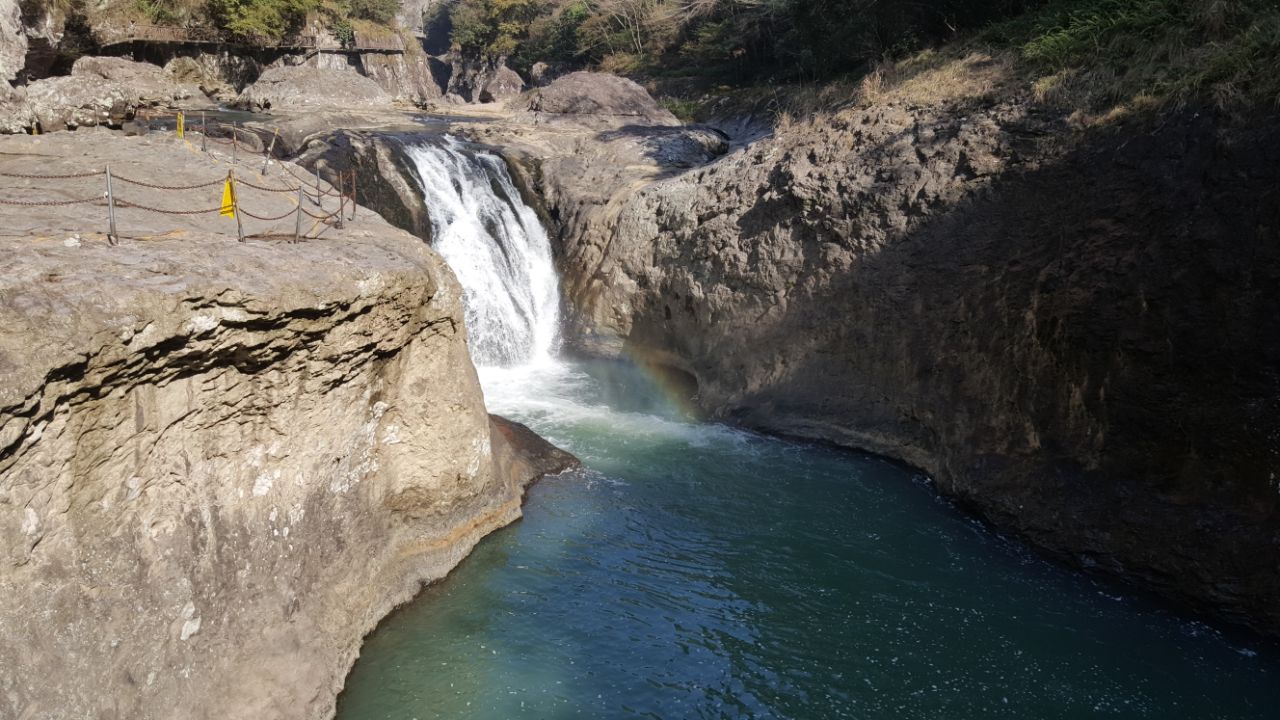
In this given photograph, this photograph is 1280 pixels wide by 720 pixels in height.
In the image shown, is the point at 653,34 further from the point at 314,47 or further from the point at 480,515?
the point at 480,515

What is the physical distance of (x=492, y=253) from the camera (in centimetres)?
1845

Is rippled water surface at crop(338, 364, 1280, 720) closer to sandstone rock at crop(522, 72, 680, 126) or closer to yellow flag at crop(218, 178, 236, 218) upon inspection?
yellow flag at crop(218, 178, 236, 218)

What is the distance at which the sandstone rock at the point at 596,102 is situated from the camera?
2700cm

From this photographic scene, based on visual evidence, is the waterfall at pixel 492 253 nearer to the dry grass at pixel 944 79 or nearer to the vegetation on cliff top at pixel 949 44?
the dry grass at pixel 944 79

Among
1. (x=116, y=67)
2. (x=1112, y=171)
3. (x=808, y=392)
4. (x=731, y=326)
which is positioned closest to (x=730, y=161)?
(x=731, y=326)

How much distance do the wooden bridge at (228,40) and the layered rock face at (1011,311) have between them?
22.6m

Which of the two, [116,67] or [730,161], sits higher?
[116,67]

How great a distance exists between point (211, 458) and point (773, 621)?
→ 5.51 m

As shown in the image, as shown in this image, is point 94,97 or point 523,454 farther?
point 94,97

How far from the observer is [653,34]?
137 ft

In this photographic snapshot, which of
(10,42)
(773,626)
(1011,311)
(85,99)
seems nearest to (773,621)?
(773,626)

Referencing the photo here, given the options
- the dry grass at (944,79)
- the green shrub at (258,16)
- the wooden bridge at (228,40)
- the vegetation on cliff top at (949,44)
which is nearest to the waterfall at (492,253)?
the dry grass at (944,79)

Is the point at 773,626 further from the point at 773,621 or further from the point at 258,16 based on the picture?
the point at 258,16

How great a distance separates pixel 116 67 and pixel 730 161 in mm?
21651
